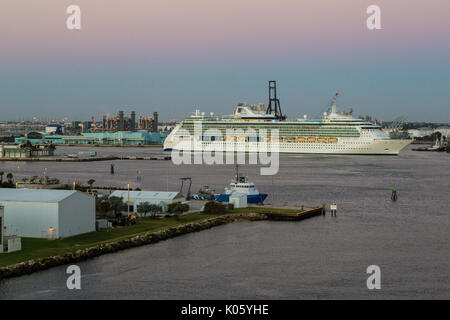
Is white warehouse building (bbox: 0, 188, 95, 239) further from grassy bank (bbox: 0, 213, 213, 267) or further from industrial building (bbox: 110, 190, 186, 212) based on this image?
industrial building (bbox: 110, 190, 186, 212)

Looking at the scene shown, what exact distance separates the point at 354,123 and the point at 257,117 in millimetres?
13544

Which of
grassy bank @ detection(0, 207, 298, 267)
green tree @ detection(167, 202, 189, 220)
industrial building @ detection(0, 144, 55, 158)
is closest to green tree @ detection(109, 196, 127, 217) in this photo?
grassy bank @ detection(0, 207, 298, 267)

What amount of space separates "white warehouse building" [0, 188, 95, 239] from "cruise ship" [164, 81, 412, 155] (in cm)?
5360

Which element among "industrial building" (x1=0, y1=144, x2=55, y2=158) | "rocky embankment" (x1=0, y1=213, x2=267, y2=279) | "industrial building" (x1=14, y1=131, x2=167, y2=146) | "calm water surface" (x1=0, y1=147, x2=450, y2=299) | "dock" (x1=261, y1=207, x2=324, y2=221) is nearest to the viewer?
"calm water surface" (x1=0, y1=147, x2=450, y2=299)

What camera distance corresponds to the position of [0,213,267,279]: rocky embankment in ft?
43.4

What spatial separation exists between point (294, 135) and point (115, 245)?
56972 mm

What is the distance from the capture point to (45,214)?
1595cm

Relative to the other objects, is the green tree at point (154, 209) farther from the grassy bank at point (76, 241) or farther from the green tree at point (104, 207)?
the green tree at point (104, 207)

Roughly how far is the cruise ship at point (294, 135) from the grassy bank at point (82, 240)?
1936 inches

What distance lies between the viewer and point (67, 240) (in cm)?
1580

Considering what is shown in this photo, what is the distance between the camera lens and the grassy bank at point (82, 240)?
14.0 meters

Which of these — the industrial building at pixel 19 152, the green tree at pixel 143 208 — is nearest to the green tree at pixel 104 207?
the green tree at pixel 143 208
